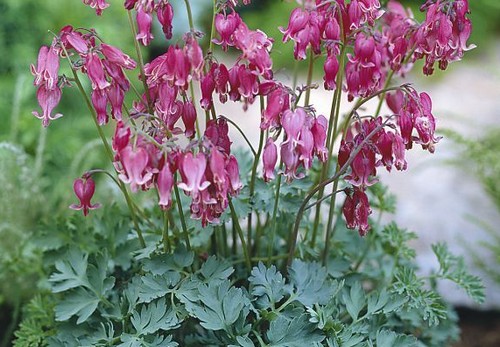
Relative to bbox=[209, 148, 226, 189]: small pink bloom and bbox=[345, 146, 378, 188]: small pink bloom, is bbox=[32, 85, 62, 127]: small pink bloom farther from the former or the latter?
bbox=[345, 146, 378, 188]: small pink bloom

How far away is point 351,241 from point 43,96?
100 cm

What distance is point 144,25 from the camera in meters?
1.47

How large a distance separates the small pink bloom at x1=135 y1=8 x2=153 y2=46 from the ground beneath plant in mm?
1735

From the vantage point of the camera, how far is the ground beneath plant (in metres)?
2.64

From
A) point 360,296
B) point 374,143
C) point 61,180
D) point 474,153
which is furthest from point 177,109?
point 61,180

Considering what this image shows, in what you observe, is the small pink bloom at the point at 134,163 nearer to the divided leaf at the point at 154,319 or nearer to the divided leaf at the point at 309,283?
the divided leaf at the point at 154,319

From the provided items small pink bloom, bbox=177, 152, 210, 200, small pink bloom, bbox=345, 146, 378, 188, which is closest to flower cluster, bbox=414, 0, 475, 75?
small pink bloom, bbox=345, 146, 378, 188

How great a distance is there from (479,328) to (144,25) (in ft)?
6.25

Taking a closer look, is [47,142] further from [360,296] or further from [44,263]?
[360,296]

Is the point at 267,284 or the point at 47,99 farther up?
the point at 47,99

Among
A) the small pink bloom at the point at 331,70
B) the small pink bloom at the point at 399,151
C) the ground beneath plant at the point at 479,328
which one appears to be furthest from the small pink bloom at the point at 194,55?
the ground beneath plant at the point at 479,328

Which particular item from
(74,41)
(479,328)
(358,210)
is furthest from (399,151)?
(479,328)

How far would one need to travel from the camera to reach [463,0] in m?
1.50

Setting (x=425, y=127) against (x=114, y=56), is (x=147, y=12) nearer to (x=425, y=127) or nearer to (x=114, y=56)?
(x=114, y=56)
